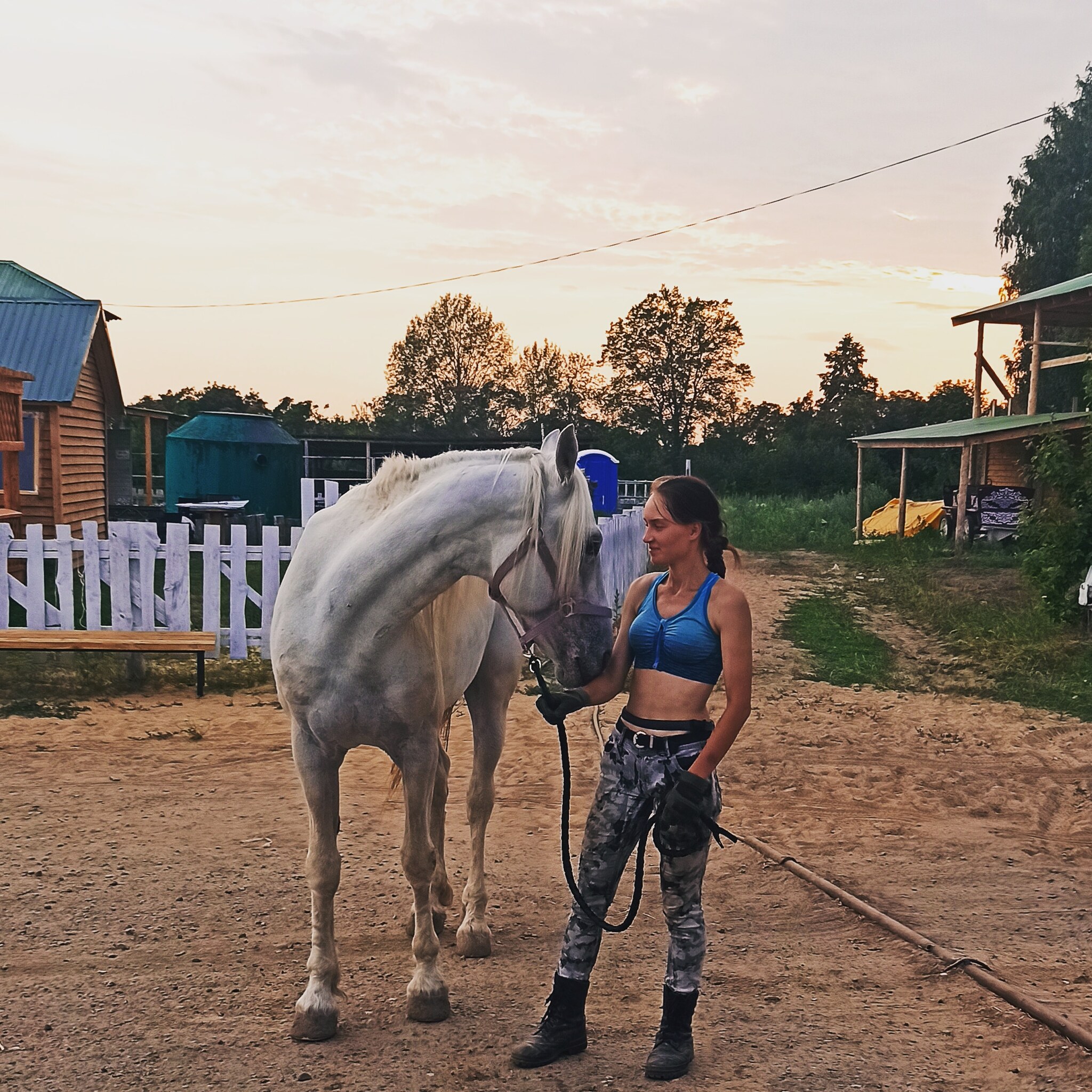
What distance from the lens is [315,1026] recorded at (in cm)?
310

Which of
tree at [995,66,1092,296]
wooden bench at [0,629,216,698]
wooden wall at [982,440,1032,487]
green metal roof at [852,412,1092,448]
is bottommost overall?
wooden bench at [0,629,216,698]

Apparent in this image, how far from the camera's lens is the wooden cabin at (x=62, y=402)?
51.8 ft

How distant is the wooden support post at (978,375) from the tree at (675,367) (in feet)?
115

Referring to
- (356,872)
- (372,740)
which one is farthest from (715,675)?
(356,872)

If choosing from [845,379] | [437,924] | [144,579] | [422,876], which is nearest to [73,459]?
[144,579]

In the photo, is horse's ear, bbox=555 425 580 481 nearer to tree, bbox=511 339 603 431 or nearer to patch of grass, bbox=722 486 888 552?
patch of grass, bbox=722 486 888 552

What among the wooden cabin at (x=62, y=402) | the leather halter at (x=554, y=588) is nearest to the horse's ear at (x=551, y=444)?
the leather halter at (x=554, y=588)

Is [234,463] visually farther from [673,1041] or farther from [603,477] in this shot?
[673,1041]

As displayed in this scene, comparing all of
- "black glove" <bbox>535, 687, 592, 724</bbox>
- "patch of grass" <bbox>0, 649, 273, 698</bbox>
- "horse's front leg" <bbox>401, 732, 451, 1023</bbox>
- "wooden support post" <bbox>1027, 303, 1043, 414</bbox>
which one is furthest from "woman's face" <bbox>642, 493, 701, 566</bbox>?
"wooden support post" <bbox>1027, 303, 1043, 414</bbox>

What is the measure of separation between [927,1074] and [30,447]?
16776 millimetres

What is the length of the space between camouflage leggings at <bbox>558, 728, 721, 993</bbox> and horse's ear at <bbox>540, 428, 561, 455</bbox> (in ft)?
2.95

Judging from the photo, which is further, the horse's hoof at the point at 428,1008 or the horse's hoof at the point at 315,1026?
the horse's hoof at the point at 428,1008

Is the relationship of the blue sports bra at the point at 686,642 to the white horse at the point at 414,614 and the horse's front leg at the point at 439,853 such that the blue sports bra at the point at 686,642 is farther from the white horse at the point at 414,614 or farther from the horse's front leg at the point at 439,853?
the horse's front leg at the point at 439,853

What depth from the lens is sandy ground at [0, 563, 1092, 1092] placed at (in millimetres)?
2967
